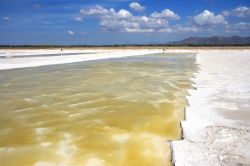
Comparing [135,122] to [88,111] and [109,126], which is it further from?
[88,111]

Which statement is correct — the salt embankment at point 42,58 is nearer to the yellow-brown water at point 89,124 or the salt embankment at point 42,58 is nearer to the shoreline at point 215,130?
the yellow-brown water at point 89,124

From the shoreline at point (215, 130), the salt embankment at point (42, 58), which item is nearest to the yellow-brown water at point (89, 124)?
the shoreline at point (215, 130)

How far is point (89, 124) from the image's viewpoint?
7625 millimetres

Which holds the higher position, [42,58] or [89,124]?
[89,124]

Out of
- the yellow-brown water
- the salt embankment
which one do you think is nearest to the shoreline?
the yellow-brown water

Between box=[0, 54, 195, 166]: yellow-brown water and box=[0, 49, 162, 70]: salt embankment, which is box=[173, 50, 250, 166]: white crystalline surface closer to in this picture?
box=[0, 54, 195, 166]: yellow-brown water

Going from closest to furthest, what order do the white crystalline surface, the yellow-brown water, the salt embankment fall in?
the white crystalline surface → the yellow-brown water → the salt embankment

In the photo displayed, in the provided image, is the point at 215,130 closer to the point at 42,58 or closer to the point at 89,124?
the point at 89,124

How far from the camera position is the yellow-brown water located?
5.64 m

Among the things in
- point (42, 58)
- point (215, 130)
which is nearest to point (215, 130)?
point (215, 130)

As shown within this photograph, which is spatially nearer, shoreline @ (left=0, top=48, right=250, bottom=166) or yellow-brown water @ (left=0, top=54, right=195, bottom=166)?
shoreline @ (left=0, top=48, right=250, bottom=166)

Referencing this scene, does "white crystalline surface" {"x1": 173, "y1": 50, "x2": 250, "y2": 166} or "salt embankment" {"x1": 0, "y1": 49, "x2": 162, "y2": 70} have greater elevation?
"white crystalline surface" {"x1": 173, "y1": 50, "x2": 250, "y2": 166}

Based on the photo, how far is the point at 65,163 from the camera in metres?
5.30

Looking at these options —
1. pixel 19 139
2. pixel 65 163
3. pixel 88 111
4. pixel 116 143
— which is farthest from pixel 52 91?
pixel 65 163
